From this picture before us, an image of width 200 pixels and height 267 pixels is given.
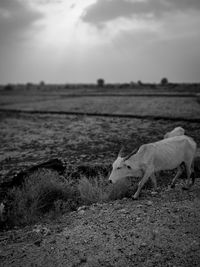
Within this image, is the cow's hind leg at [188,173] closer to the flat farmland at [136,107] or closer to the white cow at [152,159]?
the white cow at [152,159]

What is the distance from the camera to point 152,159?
20.6ft

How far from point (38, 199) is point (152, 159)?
3041mm

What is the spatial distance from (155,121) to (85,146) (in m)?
7.70

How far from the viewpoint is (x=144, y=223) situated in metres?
4.66

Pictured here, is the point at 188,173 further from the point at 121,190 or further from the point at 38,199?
the point at 38,199

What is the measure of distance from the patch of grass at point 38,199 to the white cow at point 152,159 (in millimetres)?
1337

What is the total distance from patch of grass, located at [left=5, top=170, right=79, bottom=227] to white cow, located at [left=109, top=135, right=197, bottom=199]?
134 centimetres

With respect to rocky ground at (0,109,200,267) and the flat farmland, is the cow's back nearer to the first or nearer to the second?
rocky ground at (0,109,200,267)

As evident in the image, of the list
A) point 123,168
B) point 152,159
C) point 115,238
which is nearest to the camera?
point 115,238

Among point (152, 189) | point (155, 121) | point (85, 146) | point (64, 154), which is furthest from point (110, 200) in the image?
point (155, 121)

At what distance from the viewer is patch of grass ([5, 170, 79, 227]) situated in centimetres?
557

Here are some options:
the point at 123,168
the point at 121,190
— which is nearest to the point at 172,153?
the point at 123,168

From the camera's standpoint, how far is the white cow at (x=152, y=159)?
20.1 ft

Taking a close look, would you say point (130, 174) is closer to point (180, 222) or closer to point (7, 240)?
point (180, 222)
